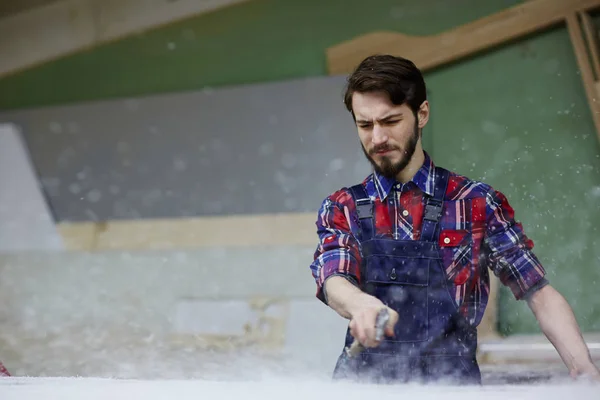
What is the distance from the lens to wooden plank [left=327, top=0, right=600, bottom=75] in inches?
60.3

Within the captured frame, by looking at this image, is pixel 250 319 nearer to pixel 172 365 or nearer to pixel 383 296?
pixel 172 365

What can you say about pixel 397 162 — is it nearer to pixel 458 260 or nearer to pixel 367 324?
pixel 458 260

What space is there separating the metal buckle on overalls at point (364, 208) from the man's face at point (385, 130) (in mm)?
38

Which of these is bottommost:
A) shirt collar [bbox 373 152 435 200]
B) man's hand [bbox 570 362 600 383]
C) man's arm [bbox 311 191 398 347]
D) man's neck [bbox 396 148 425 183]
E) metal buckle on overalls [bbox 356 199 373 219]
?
man's hand [bbox 570 362 600 383]

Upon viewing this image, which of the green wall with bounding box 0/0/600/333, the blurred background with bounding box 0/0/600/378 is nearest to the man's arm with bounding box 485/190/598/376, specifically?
the green wall with bounding box 0/0/600/333

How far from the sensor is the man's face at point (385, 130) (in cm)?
82

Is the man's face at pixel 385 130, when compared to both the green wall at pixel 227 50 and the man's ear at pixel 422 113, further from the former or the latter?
the green wall at pixel 227 50

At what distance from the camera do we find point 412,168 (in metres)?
0.85

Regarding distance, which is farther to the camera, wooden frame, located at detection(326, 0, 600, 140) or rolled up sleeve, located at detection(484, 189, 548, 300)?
wooden frame, located at detection(326, 0, 600, 140)

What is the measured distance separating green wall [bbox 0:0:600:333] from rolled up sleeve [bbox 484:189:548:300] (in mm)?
418

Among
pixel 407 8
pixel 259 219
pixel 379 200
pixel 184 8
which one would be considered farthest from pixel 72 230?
pixel 379 200

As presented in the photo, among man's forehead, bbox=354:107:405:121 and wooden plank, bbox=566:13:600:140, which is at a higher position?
wooden plank, bbox=566:13:600:140

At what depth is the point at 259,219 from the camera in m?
1.82

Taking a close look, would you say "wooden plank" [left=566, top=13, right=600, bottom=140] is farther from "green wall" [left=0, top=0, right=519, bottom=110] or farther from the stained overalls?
the stained overalls
